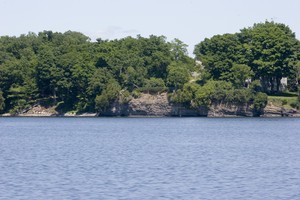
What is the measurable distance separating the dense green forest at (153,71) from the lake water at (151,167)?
165 feet

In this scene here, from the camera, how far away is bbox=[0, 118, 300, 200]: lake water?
111 feet

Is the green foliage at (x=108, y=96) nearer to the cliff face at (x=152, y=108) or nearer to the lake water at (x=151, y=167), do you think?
the cliff face at (x=152, y=108)

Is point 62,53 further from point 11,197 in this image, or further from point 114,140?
point 11,197

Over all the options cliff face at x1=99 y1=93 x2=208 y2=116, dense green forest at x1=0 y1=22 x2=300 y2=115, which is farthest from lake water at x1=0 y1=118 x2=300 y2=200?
cliff face at x1=99 y1=93 x2=208 y2=116

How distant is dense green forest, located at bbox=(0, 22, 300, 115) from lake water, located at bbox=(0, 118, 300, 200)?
165 feet

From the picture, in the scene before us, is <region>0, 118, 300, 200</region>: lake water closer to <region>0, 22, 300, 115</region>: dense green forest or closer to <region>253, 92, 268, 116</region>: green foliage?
<region>253, 92, 268, 116</region>: green foliage

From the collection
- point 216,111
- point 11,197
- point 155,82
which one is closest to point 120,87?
point 155,82

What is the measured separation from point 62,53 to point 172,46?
60.6 feet

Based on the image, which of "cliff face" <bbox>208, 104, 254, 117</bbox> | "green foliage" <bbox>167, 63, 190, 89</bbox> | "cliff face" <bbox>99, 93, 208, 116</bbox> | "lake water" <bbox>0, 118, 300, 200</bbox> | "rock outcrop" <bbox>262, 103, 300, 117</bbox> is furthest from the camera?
"cliff face" <bbox>99, 93, 208, 116</bbox>

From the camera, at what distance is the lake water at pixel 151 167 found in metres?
33.9

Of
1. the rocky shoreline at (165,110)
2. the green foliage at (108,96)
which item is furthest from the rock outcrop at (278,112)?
the green foliage at (108,96)

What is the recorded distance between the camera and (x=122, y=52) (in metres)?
133

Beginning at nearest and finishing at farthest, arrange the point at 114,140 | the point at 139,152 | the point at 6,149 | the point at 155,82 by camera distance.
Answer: the point at 139,152 → the point at 6,149 → the point at 114,140 → the point at 155,82

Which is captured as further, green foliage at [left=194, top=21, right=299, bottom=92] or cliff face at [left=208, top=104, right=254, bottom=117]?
green foliage at [left=194, top=21, right=299, bottom=92]
